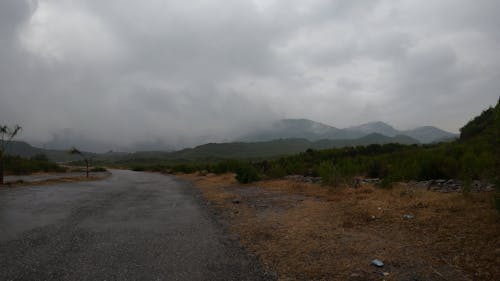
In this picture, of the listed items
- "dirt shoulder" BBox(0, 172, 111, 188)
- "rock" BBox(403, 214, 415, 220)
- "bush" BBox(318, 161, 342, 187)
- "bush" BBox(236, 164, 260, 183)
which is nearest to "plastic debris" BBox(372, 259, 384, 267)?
"rock" BBox(403, 214, 415, 220)

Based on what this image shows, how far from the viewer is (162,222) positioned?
28.8 feet

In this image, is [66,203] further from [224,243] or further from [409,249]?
[409,249]

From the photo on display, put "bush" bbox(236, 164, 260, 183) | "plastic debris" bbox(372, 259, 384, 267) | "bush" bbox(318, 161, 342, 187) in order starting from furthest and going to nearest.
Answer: "bush" bbox(236, 164, 260, 183) < "bush" bbox(318, 161, 342, 187) < "plastic debris" bbox(372, 259, 384, 267)

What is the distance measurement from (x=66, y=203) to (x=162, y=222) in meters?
6.87

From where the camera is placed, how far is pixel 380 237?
6461mm

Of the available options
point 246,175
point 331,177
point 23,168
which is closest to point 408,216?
point 331,177

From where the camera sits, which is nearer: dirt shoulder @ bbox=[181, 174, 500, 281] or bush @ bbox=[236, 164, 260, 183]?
dirt shoulder @ bbox=[181, 174, 500, 281]

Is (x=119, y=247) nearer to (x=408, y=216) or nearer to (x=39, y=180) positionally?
(x=408, y=216)

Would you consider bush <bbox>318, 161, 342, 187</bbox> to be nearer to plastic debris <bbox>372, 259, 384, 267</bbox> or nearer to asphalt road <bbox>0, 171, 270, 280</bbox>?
asphalt road <bbox>0, 171, 270, 280</bbox>

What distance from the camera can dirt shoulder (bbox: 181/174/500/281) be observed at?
4.66 metres

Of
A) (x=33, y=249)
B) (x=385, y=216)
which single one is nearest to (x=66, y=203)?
(x=33, y=249)

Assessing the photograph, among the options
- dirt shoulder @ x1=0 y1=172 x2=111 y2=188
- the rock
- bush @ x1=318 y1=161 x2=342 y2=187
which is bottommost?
dirt shoulder @ x1=0 y1=172 x2=111 y2=188

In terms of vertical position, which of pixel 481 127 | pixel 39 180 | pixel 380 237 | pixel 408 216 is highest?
pixel 481 127


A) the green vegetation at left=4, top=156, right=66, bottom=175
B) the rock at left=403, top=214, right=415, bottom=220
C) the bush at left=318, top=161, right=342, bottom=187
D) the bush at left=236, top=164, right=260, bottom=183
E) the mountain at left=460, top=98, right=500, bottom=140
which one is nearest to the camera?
the mountain at left=460, top=98, right=500, bottom=140
